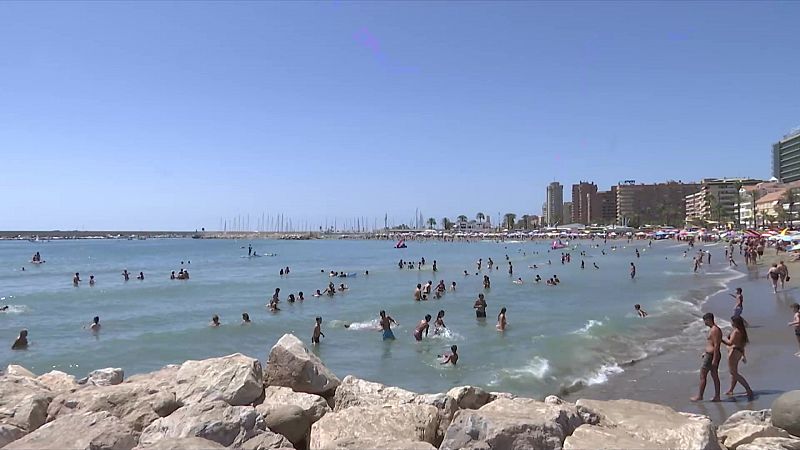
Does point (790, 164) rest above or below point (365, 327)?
above

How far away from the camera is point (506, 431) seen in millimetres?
4473

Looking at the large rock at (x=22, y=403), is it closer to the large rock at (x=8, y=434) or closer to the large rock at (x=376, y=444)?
the large rock at (x=8, y=434)

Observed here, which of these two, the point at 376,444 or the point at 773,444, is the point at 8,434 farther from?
the point at 773,444

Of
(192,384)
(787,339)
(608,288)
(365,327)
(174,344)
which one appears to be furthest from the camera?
(608,288)

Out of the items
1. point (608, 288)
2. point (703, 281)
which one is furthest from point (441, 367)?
point (703, 281)

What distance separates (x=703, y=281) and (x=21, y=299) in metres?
40.3

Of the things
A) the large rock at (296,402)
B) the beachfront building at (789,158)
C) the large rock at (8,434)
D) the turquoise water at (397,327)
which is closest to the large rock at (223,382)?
the large rock at (296,402)

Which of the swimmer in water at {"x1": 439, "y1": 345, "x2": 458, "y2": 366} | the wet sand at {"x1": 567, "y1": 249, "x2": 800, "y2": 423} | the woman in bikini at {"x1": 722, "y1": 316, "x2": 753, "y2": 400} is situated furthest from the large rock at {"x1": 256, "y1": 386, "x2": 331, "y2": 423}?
the swimmer in water at {"x1": 439, "y1": 345, "x2": 458, "y2": 366}

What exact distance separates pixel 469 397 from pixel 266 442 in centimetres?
241

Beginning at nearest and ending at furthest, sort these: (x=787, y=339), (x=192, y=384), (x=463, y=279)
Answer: (x=192, y=384) → (x=787, y=339) → (x=463, y=279)

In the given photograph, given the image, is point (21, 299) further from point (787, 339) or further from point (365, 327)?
point (787, 339)

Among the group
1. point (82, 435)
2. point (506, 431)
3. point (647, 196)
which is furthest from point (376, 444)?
point (647, 196)

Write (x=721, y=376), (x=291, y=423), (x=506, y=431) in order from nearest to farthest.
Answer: (x=506, y=431), (x=291, y=423), (x=721, y=376)

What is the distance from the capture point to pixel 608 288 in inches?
1266
